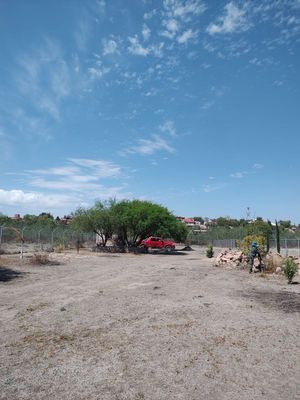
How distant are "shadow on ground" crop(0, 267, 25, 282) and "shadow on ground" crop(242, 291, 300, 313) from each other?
31.6ft

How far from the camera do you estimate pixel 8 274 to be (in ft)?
63.2

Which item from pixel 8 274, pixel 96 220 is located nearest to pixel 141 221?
pixel 96 220

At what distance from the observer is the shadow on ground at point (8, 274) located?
1788 centimetres

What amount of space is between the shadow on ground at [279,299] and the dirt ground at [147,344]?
3 cm

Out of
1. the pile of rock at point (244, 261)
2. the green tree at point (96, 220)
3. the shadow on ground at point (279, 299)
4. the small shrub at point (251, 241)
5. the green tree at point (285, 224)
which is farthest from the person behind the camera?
the green tree at point (285, 224)

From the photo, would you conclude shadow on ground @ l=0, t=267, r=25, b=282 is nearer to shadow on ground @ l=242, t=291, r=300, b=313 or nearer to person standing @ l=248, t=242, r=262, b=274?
shadow on ground @ l=242, t=291, r=300, b=313

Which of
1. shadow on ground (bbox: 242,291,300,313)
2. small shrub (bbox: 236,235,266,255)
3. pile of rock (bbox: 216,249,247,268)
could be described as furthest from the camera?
pile of rock (bbox: 216,249,247,268)

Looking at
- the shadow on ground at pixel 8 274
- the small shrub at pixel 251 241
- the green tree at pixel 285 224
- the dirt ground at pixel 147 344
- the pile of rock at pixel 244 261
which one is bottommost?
the dirt ground at pixel 147 344

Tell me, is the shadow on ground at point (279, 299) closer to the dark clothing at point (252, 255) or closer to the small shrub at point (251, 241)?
the dark clothing at point (252, 255)

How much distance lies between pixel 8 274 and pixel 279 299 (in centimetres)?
1189

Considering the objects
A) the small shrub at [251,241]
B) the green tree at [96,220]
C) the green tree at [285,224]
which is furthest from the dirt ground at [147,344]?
the green tree at [285,224]

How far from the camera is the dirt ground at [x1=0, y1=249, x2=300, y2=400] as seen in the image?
584 cm

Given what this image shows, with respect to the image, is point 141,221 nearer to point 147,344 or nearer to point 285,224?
point 147,344

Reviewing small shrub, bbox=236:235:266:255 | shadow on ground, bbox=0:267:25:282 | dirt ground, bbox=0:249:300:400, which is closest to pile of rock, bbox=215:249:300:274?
small shrub, bbox=236:235:266:255
